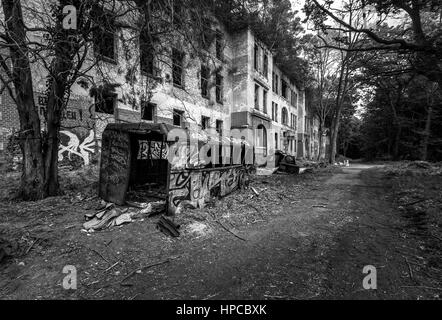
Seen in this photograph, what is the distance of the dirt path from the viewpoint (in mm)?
2781

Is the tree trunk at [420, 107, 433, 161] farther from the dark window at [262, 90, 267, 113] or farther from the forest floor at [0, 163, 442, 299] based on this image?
the forest floor at [0, 163, 442, 299]

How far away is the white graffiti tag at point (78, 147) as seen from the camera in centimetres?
928

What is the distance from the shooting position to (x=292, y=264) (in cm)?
346

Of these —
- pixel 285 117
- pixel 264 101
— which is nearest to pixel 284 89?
pixel 285 117

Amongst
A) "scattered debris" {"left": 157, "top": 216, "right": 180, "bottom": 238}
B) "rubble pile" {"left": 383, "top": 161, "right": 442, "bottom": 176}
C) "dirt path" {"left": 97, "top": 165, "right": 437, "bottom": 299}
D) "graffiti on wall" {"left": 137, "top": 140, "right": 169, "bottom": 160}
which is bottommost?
"dirt path" {"left": 97, "top": 165, "right": 437, "bottom": 299}

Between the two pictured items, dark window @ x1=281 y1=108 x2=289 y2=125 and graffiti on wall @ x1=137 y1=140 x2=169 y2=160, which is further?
dark window @ x1=281 y1=108 x2=289 y2=125

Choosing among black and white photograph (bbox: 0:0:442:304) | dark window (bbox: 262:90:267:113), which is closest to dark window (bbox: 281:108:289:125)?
dark window (bbox: 262:90:267:113)

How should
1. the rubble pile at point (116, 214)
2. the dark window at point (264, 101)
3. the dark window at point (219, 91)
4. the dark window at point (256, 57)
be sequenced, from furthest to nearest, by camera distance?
1. the dark window at point (264, 101)
2. the dark window at point (256, 57)
3. the dark window at point (219, 91)
4. the rubble pile at point (116, 214)

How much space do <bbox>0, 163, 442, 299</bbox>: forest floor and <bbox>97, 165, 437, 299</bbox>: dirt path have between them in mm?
16

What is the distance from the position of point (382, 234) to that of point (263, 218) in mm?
2678

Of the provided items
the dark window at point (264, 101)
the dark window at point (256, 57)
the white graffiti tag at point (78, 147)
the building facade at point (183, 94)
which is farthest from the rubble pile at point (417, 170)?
the white graffiti tag at point (78, 147)

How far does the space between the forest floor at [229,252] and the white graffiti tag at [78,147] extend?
10.2 feet

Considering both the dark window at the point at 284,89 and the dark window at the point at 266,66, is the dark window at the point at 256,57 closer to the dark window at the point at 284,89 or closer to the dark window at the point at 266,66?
the dark window at the point at 266,66
